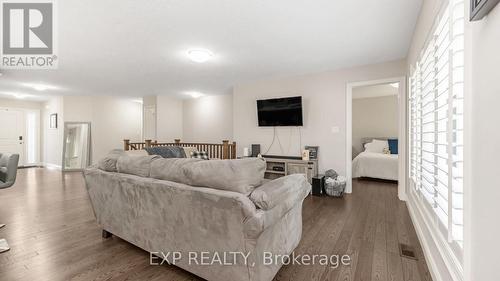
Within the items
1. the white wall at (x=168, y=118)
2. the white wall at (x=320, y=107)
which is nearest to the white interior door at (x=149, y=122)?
the white wall at (x=168, y=118)

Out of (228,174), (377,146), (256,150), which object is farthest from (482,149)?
(377,146)

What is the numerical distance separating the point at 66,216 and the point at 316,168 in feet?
13.0

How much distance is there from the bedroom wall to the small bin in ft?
12.7

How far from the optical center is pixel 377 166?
17.0 feet

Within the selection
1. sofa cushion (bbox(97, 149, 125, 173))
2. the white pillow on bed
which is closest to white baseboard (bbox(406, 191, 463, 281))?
sofa cushion (bbox(97, 149, 125, 173))

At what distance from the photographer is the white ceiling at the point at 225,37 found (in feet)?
7.17

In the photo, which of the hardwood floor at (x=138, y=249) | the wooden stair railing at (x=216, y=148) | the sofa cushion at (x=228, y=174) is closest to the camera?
the sofa cushion at (x=228, y=174)

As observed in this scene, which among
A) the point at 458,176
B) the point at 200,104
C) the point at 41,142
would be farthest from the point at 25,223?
the point at 41,142

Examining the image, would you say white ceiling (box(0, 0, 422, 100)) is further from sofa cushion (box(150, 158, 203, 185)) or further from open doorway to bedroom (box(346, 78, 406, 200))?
sofa cushion (box(150, 158, 203, 185))

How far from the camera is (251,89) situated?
5.19 m

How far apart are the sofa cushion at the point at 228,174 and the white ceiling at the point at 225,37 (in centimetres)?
157

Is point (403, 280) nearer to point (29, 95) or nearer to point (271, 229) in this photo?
point (271, 229)

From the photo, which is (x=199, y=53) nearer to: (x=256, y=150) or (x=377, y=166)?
(x=256, y=150)

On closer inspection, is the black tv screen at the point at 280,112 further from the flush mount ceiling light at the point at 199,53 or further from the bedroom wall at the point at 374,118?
the bedroom wall at the point at 374,118
